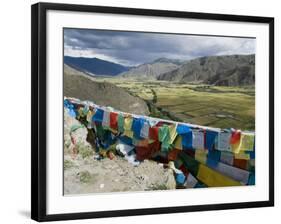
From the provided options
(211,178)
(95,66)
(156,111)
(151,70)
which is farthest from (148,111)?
(211,178)

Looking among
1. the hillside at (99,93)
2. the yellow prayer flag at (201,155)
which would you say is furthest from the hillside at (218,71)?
the yellow prayer flag at (201,155)

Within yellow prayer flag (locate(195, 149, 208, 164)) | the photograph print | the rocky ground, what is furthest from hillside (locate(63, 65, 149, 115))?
yellow prayer flag (locate(195, 149, 208, 164))

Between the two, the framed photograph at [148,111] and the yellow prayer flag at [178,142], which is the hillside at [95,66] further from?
the yellow prayer flag at [178,142]

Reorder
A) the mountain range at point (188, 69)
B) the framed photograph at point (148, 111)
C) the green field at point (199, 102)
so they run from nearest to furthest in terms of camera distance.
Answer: the framed photograph at point (148, 111)
the mountain range at point (188, 69)
the green field at point (199, 102)

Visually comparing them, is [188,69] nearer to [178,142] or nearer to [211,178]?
[178,142]

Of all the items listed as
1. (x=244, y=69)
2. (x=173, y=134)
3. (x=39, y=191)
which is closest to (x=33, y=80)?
(x=39, y=191)

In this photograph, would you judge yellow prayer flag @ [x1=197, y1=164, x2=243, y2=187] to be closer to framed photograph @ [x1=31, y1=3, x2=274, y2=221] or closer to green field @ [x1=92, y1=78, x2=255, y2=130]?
framed photograph @ [x1=31, y1=3, x2=274, y2=221]

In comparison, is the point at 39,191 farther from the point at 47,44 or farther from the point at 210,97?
the point at 210,97
